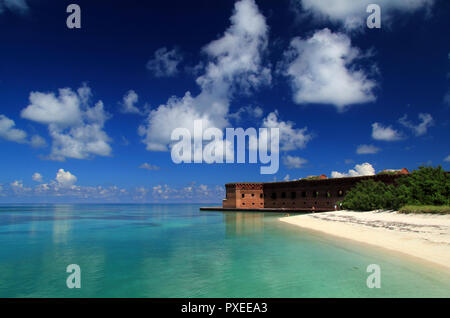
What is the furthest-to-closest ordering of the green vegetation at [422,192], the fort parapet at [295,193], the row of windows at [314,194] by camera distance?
1. the row of windows at [314,194]
2. the fort parapet at [295,193]
3. the green vegetation at [422,192]

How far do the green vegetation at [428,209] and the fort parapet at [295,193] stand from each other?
1924 centimetres

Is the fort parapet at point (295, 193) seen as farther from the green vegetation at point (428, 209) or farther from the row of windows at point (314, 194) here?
the green vegetation at point (428, 209)

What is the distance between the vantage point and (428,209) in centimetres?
1894

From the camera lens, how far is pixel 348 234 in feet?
57.1

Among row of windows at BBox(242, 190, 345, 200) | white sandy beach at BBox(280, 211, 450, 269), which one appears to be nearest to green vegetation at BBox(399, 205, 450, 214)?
white sandy beach at BBox(280, 211, 450, 269)

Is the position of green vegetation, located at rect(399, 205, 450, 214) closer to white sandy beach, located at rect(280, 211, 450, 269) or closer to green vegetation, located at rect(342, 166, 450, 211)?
white sandy beach, located at rect(280, 211, 450, 269)

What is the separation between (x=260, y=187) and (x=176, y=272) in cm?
4930

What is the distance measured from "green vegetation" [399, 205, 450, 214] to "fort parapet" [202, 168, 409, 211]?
63.1 feet

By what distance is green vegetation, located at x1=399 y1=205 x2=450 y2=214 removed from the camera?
17.9 meters

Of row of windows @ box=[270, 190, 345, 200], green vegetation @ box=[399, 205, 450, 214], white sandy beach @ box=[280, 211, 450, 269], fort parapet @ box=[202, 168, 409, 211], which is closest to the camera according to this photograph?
white sandy beach @ box=[280, 211, 450, 269]

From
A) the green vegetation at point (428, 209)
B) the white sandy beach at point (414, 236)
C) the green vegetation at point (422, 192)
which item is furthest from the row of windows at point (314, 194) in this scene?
the white sandy beach at point (414, 236)

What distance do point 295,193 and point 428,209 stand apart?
33.4 m

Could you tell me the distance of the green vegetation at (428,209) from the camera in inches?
704
